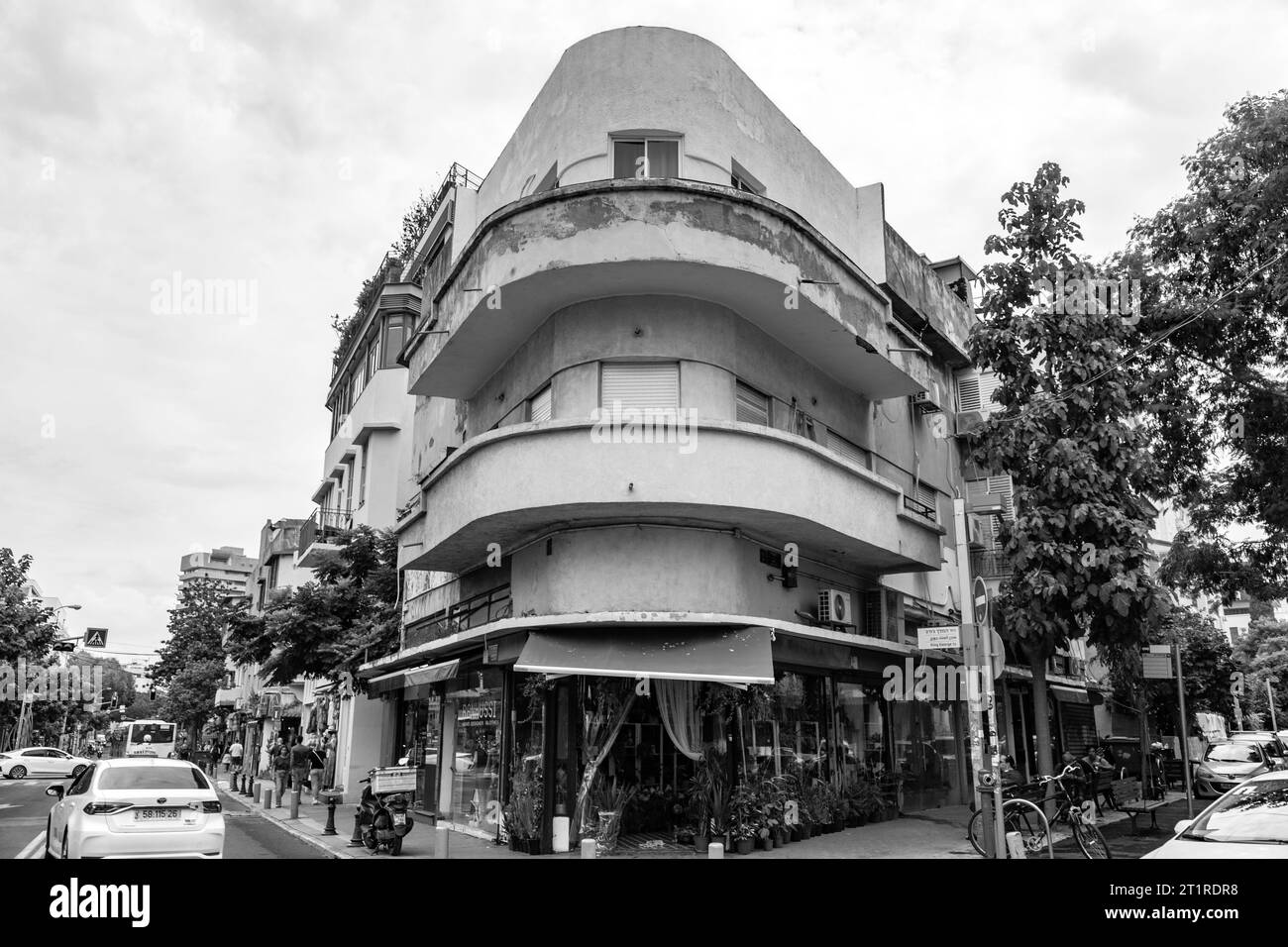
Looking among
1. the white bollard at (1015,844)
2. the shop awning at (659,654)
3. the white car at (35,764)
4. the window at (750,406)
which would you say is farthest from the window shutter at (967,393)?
the white car at (35,764)

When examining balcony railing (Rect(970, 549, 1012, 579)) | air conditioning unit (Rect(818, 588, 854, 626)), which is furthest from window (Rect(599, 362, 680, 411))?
balcony railing (Rect(970, 549, 1012, 579))

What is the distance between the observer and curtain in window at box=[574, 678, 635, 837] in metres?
13.8

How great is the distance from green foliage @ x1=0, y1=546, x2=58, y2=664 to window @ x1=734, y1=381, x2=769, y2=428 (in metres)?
30.9

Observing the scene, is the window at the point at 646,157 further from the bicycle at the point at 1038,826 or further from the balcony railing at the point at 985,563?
the balcony railing at the point at 985,563

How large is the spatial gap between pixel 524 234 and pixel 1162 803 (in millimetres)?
20501

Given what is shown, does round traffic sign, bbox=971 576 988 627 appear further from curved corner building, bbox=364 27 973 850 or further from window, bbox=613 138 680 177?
window, bbox=613 138 680 177

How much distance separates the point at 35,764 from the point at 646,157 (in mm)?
41422

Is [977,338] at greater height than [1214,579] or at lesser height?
greater

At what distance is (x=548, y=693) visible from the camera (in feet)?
46.9

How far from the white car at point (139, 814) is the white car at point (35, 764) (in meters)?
34.2
